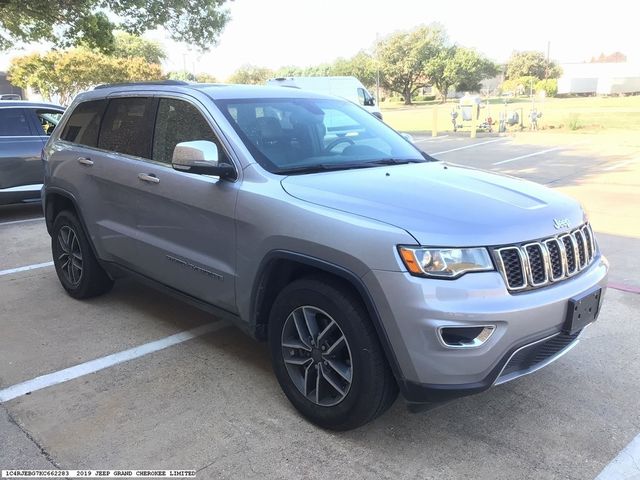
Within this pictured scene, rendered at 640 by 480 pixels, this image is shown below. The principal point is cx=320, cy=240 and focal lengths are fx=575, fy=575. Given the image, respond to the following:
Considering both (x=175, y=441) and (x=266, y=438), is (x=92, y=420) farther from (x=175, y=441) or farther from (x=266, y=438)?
(x=266, y=438)

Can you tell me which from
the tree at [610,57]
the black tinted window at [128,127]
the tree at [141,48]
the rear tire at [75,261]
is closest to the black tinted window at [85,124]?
the black tinted window at [128,127]

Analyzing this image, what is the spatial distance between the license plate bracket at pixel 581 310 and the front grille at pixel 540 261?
13 cm

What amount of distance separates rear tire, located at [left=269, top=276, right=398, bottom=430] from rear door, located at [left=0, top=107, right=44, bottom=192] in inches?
274

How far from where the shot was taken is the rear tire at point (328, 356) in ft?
8.96

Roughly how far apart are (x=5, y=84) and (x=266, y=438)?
6060 centimetres

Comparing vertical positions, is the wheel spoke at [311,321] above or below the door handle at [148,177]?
below

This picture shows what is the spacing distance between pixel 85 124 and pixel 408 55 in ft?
217

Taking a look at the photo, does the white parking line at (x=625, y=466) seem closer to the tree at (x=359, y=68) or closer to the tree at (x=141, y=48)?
the tree at (x=141, y=48)

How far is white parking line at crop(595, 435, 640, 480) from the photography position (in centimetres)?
269

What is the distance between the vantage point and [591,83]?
72688 mm

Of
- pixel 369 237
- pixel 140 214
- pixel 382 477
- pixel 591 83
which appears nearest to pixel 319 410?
pixel 382 477

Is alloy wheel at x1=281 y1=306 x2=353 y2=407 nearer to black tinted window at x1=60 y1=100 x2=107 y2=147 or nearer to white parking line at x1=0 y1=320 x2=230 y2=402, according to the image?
white parking line at x1=0 y1=320 x2=230 y2=402

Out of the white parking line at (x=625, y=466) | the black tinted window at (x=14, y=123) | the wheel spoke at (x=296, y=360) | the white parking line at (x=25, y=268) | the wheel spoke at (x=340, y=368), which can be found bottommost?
the white parking line at (x=625, y=466)

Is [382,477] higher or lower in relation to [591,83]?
lower
